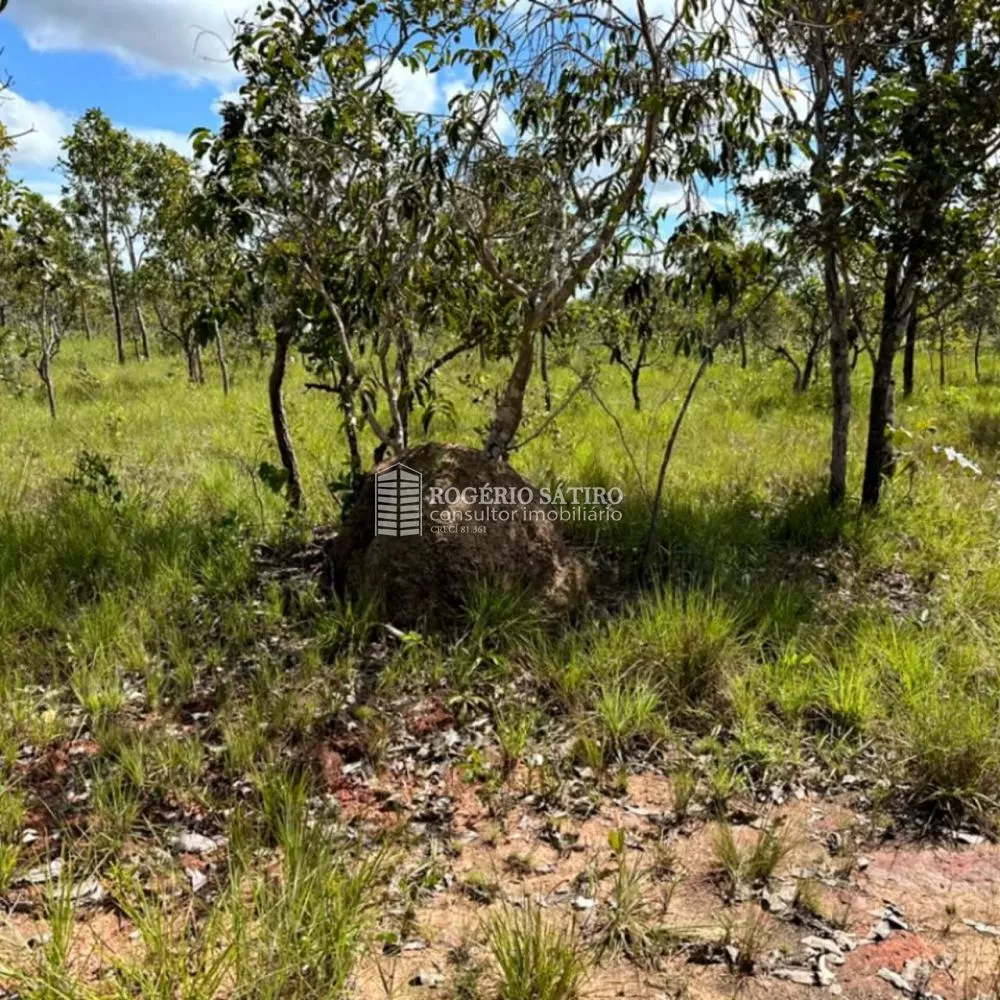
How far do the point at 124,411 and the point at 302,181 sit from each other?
7.30 meters

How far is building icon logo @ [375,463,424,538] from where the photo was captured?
4207mm

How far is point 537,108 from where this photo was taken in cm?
407

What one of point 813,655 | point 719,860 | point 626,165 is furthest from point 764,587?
point 626,165

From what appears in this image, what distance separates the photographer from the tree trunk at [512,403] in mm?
4508

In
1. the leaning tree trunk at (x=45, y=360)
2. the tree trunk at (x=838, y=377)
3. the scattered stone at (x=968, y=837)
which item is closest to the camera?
the scattered stone at (x=968, y=837)

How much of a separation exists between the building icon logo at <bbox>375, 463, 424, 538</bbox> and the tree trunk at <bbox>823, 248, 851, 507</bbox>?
11.0 feet

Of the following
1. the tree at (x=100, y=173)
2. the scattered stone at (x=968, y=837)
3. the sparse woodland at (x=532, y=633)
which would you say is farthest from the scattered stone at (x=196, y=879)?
the tree at (x=100, y=173)

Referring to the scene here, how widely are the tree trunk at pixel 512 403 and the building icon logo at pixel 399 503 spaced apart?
1.98 feet

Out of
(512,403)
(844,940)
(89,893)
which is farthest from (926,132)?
(89,893)

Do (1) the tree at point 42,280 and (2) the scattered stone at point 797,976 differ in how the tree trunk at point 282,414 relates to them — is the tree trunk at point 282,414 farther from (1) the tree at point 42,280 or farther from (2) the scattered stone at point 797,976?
(2) the scattered stone at point 797,976

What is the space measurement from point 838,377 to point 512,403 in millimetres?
2743

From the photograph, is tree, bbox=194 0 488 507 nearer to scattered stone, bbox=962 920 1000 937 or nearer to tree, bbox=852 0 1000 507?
tree, bbox=852 0 1000 507

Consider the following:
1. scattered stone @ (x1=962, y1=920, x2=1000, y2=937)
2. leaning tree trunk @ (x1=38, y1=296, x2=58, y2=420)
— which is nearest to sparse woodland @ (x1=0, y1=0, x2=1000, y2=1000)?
scattered stone @ (x1=962, y1=920, x2=1000, y2=937)

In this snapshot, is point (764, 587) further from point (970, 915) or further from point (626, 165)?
point (626, 165)
